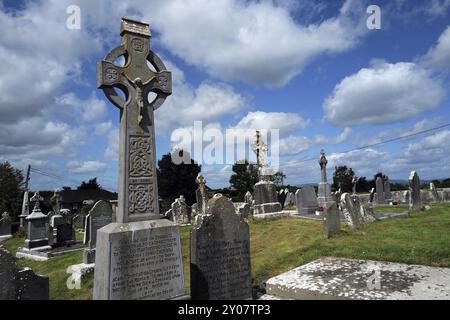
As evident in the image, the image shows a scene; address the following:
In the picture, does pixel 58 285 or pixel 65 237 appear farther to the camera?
pixel 65 237

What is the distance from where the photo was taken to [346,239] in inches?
379

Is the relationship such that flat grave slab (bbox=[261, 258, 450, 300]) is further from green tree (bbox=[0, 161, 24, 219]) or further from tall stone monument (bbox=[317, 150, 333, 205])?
green tree (bbox=[0, 161, 24, 219])

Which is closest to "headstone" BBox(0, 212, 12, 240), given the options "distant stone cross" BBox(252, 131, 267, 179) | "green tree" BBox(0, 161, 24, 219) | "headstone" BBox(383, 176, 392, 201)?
"green tree" BBox(0, 161, 24, 219)

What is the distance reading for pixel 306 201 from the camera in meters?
18.8

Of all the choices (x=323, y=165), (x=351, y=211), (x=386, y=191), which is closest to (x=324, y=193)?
(x=323, y=165)

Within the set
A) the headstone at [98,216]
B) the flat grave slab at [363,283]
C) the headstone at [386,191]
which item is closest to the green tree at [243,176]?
the headstone at [386,191]

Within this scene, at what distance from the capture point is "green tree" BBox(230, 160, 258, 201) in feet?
179

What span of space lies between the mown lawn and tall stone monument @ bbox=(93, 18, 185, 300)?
2.58m

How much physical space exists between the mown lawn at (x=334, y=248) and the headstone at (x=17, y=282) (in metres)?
3.10

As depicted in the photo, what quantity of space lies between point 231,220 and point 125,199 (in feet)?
5.89

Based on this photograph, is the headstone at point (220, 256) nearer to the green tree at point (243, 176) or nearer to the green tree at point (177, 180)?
the green tree at point (177, 180)

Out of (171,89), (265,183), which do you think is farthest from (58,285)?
(265,183)

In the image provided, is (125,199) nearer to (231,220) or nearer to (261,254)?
(231,220)

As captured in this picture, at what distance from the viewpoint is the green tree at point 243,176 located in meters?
54.5
